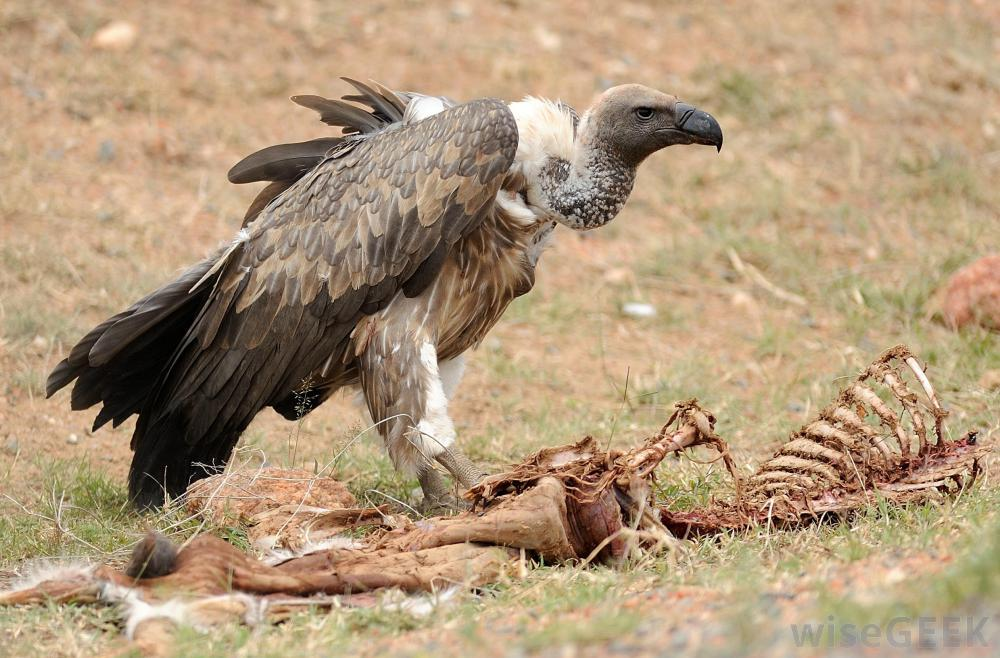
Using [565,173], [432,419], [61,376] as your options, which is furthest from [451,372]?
[61,376]

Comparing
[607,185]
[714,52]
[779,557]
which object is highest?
[714,52]

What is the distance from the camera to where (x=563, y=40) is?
9.97 m

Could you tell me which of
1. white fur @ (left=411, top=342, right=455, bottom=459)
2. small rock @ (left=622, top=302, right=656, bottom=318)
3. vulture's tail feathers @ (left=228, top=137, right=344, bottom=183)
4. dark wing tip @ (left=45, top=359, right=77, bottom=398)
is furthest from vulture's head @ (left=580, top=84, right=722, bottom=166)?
small rock @ (left=622, top=302, right=656, bottom=318)

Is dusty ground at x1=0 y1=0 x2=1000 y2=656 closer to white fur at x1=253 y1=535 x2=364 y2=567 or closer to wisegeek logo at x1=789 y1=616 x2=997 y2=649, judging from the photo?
wisegeek logo at x1=789 y1=616 x2=997 y2=649

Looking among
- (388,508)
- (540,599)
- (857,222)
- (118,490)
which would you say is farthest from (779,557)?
(857,222)

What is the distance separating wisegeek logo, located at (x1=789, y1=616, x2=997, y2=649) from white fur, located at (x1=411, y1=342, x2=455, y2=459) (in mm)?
2199

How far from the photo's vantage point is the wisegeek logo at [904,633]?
94.1 inches

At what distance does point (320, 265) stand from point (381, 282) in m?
0.26

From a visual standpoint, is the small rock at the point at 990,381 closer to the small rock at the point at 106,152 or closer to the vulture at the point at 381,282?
the vulture at the point at 381,282

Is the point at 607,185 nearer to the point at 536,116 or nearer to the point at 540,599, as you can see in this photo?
the point at 536,116

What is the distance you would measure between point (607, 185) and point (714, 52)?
558 cm

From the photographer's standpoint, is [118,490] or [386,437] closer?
[386,437]

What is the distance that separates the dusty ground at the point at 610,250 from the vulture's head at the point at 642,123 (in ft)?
4.09

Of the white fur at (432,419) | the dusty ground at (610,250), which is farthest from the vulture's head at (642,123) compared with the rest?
the dusty ground at (610,250)
